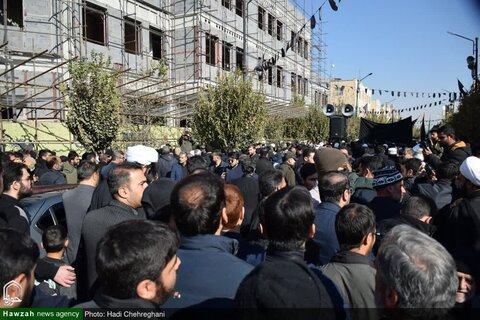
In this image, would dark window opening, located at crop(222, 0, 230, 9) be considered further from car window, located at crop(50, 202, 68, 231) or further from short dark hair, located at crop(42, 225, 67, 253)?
short dark hair, located at crop(42, 225, 67, 253)

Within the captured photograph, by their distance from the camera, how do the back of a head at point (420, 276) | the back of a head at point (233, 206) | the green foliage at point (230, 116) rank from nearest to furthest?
the back of a head at point (420, 276) < the back of a head at point (233, 206) < the green foliage at point (230, 116)

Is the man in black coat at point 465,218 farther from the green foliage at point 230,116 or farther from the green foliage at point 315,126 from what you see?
the green foliage at point 315,126

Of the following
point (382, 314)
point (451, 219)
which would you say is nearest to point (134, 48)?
point (451, 219)

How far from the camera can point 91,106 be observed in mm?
12688

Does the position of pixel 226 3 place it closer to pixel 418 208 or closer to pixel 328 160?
pixel 328 160

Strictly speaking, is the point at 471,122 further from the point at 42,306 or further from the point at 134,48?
the point at 42,306

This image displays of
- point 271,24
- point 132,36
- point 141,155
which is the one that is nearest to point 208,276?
point 141,155

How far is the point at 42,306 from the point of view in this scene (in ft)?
7.06

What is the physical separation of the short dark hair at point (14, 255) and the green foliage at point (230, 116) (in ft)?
48.7

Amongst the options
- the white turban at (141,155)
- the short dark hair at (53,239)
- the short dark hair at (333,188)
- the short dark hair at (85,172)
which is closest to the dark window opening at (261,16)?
the white turban at (141,155)

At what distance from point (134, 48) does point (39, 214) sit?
18.9 metres

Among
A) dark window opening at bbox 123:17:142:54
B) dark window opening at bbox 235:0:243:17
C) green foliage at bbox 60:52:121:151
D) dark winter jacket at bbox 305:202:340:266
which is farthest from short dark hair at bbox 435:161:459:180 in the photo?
dark window opening at bbox 235:0:243:17

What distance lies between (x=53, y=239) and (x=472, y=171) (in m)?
3.76

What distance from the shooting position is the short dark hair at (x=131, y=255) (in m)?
1.86
